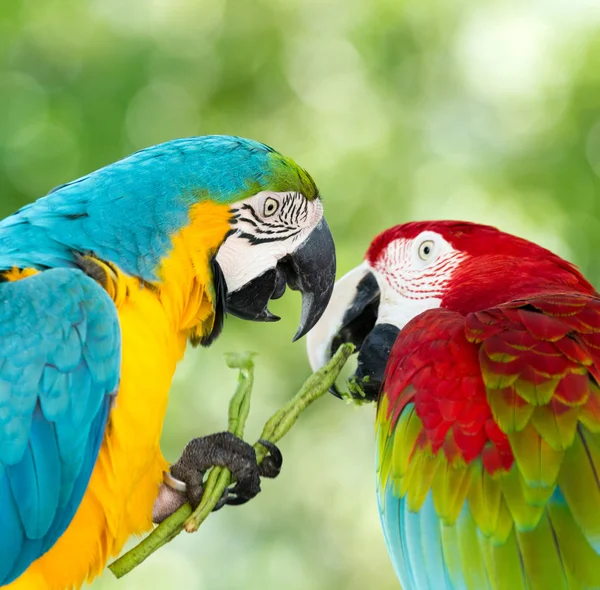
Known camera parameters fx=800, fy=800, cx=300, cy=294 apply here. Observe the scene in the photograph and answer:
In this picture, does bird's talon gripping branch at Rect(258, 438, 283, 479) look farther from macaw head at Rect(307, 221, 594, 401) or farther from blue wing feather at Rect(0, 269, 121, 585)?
blue wing feather at Rect(0, 269, 121, 585)

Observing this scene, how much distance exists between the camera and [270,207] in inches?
66.6

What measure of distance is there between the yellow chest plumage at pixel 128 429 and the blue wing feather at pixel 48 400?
0.18 ft

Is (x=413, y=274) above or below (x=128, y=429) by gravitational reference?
above

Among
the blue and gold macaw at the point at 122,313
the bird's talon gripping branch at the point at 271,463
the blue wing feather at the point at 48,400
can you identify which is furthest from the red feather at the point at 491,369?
the blue wing feather at the point at 48,400

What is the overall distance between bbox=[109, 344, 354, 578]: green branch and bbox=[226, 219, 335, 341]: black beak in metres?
0.20

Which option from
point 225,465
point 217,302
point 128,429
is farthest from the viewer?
point 217,302

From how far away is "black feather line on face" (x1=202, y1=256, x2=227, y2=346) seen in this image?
1.64 m

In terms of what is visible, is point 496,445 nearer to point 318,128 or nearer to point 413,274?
point 413,274

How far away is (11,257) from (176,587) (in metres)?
2.80

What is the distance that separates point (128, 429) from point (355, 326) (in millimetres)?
690

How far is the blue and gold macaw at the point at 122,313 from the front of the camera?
1.34 meters

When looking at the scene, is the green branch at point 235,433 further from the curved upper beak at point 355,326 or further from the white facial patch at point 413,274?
the white facial patch at point 413,274

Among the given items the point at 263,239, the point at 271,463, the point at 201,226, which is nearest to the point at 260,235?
the point at 263,239

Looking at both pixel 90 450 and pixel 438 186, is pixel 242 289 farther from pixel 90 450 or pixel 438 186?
pixel 438 186
